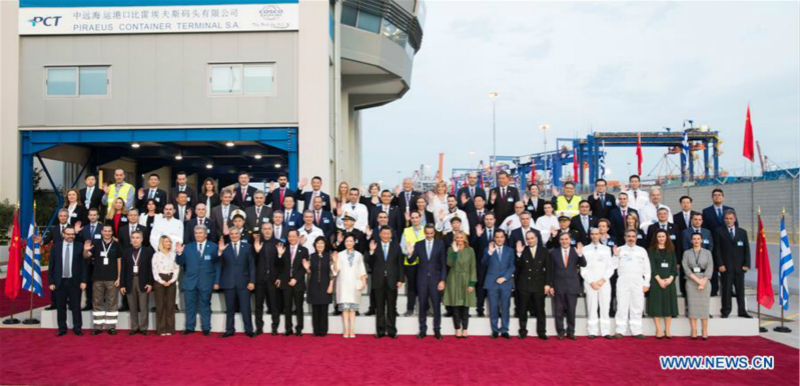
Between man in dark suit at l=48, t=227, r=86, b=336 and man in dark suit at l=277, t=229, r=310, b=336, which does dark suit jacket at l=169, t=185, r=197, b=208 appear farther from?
man in dark suit at l=277, t=229, r=310, b=336

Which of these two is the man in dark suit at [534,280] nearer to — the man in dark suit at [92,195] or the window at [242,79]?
the man in dark suit at [92,195]

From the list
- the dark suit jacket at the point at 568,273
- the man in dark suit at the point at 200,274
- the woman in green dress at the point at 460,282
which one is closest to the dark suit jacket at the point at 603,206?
the dark suit jacket at the point at 568,273

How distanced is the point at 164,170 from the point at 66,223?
2248cm

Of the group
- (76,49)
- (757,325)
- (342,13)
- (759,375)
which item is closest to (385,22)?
(342,13)

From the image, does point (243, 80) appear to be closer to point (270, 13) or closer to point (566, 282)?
point (270, 13)

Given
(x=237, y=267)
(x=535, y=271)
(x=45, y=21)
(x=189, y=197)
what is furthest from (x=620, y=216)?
(x=45, y=21)

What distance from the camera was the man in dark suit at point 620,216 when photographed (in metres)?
10.6

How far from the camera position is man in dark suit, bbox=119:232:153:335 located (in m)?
9.84

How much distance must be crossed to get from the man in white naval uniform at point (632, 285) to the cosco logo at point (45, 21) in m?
19.6

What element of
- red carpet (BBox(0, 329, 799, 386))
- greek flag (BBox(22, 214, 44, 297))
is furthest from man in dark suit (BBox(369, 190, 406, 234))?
greek flag (BBox(22, 214, 44, 297))

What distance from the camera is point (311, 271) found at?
9.62 meters

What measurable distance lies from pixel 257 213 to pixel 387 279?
301 centimetres

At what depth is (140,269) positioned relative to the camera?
986 cm

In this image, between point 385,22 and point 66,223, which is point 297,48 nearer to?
point 385,22
